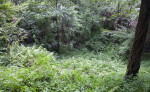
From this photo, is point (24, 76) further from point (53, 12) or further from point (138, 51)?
point (53, 12)

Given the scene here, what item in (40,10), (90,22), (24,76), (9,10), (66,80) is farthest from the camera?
(90,22)

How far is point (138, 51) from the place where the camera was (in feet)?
10.7

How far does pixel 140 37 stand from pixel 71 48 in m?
7.15

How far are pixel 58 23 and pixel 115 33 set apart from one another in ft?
15.5

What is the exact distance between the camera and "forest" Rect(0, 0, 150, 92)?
3.10 metres

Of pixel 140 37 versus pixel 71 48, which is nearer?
pixel 140 37

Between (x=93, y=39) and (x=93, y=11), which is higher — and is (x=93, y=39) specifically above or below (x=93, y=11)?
below

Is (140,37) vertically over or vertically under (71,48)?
over

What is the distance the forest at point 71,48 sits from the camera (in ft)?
10.2

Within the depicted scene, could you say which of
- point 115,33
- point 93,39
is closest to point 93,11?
point 93,39

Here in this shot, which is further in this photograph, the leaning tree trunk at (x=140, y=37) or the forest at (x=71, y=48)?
the forest at (x=71, y=48)

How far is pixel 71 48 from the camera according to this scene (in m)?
9.87

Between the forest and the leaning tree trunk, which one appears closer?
the leaning tree trunk

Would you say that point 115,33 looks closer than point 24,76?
No
